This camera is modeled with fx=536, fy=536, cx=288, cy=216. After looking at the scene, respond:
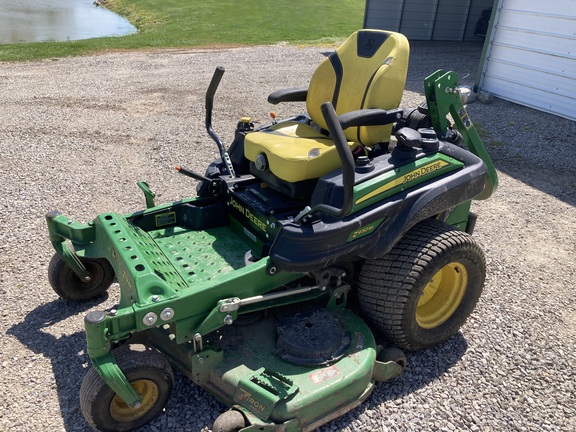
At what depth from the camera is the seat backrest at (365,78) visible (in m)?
3.39

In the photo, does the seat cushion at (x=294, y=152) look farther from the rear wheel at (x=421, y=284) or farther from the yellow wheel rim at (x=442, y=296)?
the yellow wheel rim at (x=442, y=296)

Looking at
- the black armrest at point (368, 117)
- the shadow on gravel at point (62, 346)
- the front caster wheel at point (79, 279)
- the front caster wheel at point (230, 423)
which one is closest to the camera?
the front caster wheel at point (230, 423)

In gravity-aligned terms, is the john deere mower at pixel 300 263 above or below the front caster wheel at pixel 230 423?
above

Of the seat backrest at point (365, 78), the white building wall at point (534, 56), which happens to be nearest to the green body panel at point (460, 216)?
the seat backrest at point (365, 78)

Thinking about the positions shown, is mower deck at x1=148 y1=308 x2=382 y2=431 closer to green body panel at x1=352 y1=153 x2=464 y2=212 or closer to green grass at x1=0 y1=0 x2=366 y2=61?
green body panel at x1=352 y1=153 x2=464 y2=212

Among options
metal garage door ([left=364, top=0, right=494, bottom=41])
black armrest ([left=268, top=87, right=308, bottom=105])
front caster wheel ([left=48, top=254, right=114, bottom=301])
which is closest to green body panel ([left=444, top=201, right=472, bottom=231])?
black armrest ([left=268, top=87, right=308, bottom=105])

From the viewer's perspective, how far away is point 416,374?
315 centimetres

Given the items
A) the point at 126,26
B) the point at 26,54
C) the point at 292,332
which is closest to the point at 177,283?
the point at 292,332

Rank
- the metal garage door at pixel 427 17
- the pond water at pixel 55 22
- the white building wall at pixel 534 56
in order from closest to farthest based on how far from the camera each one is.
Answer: the white building wall at pixel 534 56, the metal garage door at pixel 427 17, the pond water at pixel 55 22

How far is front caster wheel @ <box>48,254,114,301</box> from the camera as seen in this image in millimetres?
3506

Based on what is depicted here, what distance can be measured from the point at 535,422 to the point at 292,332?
1.39 m

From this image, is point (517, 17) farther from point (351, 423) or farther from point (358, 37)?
point (351, 423)

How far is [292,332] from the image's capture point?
2924 mm

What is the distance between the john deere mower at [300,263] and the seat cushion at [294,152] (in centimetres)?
1
